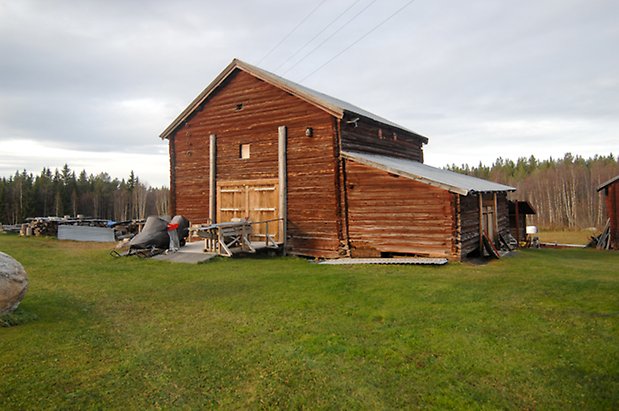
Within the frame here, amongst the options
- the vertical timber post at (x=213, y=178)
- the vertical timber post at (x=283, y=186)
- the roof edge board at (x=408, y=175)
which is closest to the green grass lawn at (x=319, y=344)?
the roof edge board at (x=408, y=175)

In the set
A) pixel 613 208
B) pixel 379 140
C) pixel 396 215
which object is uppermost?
pixel 379 140

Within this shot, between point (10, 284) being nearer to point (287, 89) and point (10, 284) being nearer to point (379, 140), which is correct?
point (287, 89)

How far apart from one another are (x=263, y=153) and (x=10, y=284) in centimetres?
1340

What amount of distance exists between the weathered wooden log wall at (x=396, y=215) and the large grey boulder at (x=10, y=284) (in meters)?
12.3

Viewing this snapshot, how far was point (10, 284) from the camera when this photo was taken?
25.1 feet

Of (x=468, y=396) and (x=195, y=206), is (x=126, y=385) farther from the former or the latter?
(x=195, y=206)

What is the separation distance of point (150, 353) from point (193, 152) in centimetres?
1710

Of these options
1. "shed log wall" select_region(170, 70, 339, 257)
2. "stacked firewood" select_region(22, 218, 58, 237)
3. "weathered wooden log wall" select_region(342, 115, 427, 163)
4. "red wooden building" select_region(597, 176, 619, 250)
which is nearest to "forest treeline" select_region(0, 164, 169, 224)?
"stacked firewood" select_region(22, 218, 58, 237)

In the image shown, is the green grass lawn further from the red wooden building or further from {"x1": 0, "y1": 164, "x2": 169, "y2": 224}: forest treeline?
{"x1": 0, "y1": 164, "x2": 169, "y2": 224}: forest treeline

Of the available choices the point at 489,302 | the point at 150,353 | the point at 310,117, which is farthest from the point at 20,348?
the point at 310,117

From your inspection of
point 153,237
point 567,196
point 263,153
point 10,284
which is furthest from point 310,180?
point 567,196

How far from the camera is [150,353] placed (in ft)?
21.1

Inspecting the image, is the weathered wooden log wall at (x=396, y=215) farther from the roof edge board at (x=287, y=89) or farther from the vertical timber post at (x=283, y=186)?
the vertical timber post at (x=283, y=186)

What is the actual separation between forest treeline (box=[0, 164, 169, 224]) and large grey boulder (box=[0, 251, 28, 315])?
Answer: 70412 millimetres
